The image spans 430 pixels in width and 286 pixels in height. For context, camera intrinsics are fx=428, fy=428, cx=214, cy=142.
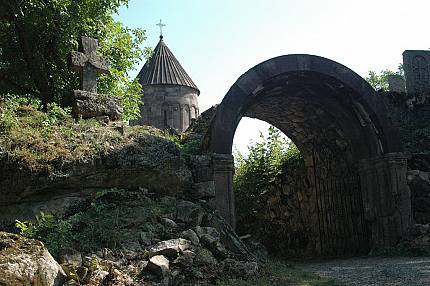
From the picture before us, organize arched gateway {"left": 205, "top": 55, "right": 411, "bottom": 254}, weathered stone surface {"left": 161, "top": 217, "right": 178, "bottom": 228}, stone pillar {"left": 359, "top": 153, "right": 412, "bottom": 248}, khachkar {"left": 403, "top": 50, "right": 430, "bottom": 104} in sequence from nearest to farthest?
weathered stone surface {"left": 161, "top": 217, "right": 178, "bottom": 228}
arched gateway {"left": 205, "top": 55, "right": 411, "bottom": 254}
stone pillar {"left": 359, "top": 153, "right": 412, "bottom": 248}
khachkar {"left": 403, "top": 50, "right": 430, "bottom": 104}

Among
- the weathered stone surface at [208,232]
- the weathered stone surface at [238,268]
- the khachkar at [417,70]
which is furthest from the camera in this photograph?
the khachkar at [417,70]

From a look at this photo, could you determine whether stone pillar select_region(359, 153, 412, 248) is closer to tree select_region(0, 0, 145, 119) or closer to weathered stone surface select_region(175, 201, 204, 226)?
weathered stone surface select_region(175, 201, 204, 226)

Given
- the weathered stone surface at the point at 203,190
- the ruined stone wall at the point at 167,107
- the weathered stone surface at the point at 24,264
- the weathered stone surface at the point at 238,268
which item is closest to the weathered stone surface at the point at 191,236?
the weathered stone surface at the point at 238,268

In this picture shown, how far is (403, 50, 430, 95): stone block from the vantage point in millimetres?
13508

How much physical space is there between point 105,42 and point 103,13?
0.91 m

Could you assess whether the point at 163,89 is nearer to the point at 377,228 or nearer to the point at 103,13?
the point at 103,13

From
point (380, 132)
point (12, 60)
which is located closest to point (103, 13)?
point (12, 60)

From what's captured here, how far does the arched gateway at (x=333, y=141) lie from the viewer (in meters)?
9.01

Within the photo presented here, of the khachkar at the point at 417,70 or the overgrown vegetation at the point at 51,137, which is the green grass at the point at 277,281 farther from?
the khachkar at the point at 417,70

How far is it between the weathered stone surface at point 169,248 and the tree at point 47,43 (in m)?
5.91

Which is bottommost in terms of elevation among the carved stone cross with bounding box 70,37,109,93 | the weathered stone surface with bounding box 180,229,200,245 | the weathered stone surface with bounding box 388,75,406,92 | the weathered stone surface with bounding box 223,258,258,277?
the weathered stone surface with bounding box 223,258,258,277

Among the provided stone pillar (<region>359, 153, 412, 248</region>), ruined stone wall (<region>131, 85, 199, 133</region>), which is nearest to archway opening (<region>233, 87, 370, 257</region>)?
stone pillar (<region>359, 153, 412, 248</region>)

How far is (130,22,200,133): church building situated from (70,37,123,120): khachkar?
20.4 meters

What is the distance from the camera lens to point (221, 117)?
8805 mm
